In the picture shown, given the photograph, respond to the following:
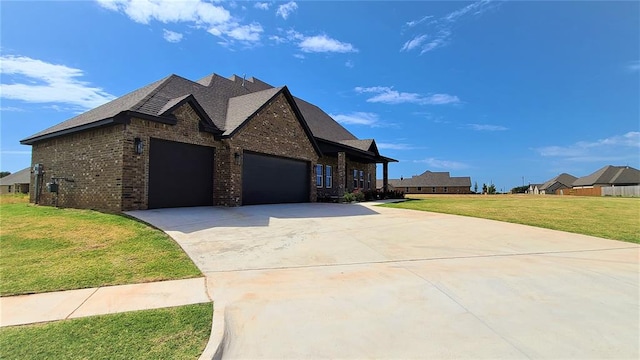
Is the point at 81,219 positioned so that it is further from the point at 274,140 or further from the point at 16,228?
the point at 274,140

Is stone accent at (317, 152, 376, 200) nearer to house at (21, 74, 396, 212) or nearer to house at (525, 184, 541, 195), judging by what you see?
house at (21, 74, 396, 212)

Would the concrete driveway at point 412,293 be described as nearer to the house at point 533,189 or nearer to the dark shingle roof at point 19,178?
the dark shingle roof at point 19,178

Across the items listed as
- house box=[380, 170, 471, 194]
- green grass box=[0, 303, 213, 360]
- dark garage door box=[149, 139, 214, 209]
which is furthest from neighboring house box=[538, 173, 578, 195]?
green grass box=[0, 303, 213, 360]

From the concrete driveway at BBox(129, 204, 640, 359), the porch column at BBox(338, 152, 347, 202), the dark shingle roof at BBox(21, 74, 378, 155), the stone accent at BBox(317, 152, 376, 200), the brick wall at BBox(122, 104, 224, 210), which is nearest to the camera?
the concrete driveway at BBox(129, 204, 640, 359)

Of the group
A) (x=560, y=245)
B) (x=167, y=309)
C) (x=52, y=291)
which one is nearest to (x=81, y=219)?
(x=52, y=291)

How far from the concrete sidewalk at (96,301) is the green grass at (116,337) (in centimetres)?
27

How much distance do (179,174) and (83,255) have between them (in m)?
6.73

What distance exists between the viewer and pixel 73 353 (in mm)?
3133

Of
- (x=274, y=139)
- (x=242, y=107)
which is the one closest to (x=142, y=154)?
(x=242, y=107)

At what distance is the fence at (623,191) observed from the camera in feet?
152

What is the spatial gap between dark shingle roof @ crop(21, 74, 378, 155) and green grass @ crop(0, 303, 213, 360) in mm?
9303

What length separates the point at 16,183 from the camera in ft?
163

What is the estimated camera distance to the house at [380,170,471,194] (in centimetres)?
7750

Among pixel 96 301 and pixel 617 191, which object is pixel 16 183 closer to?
pixel 96 301
